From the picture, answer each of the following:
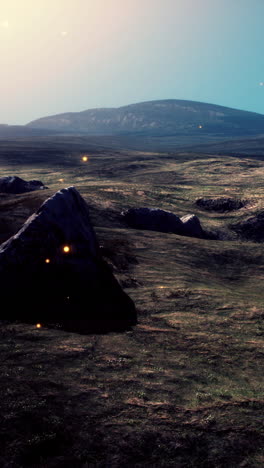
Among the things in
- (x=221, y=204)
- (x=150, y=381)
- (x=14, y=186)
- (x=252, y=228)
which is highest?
(x=14, y=186)

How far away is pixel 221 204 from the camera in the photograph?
5341 cm

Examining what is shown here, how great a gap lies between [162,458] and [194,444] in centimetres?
106

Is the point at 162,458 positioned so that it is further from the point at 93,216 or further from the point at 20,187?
the point at 20,187

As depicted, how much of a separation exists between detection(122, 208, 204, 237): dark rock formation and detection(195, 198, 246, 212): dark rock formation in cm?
1419

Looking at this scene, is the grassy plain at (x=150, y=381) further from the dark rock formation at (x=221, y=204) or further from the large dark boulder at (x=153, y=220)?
the dark rock formation at (x=221, y=204)

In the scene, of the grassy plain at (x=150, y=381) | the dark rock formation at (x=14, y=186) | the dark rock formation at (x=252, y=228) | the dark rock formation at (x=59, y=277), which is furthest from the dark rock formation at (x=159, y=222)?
the dark rock formation at (x=59, y=277)

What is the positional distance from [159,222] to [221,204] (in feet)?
58.0

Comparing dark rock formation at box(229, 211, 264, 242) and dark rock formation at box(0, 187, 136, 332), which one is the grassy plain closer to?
dark rock formation at box(0, 187, 136, 332)

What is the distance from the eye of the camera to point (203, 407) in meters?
11.6


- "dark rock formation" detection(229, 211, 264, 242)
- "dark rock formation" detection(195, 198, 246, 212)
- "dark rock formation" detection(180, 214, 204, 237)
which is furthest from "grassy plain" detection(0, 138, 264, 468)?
"dark rock formation" detection(195, 198, 246, 212)

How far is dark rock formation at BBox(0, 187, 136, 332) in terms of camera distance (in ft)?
53.9

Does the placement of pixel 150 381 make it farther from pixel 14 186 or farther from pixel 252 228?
pixel 14 186

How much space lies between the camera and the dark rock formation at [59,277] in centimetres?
1644

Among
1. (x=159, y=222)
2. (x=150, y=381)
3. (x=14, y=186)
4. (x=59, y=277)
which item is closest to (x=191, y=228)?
(x=159, y=222)
